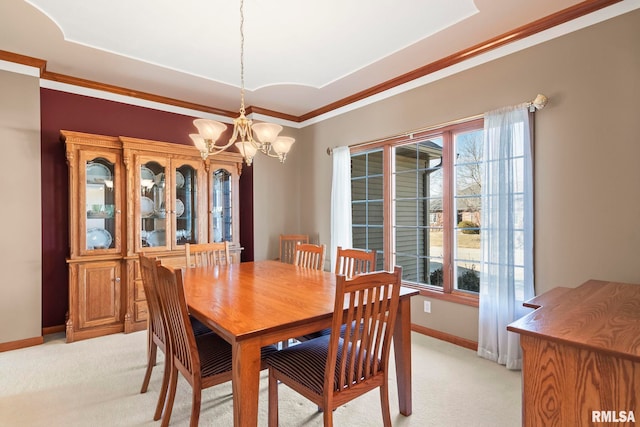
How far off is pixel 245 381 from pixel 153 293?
91cm

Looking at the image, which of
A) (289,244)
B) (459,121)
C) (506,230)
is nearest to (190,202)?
(289,244)

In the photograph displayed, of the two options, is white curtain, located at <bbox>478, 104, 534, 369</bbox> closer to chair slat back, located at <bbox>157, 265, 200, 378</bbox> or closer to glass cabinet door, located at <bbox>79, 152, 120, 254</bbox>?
chair slat back, located at <bbox>157, 265, 200, 378</bbox>

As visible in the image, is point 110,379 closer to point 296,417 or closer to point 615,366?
point 296,417

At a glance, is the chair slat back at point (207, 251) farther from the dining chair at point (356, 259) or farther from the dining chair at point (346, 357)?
the dining chair at point (346, 357)

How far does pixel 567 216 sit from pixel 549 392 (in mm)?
1677

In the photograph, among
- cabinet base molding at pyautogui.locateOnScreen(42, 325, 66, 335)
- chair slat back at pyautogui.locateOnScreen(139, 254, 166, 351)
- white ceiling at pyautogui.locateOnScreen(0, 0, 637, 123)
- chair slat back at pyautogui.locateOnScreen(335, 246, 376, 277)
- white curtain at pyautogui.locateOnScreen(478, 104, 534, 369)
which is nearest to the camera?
chair slat back at pyautogui.locateOnScreen(139, 254, 166, 351)

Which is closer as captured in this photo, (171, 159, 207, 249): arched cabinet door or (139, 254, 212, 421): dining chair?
(139, 254, 212, 421): dining chair

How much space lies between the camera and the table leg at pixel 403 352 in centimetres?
199

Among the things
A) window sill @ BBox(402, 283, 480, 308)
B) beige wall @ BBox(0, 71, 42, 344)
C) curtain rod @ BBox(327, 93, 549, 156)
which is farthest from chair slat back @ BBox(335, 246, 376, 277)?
beige wall @ BBox(0, 71, 42, 344)

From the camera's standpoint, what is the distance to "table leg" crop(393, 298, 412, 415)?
6.54 ft

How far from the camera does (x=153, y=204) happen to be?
12.1ft

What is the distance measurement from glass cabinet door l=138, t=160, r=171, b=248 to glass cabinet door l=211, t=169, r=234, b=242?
569mm

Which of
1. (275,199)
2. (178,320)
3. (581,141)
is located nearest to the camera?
(178,320)

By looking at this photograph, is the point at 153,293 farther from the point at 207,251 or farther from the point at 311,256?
the point at 311,256
